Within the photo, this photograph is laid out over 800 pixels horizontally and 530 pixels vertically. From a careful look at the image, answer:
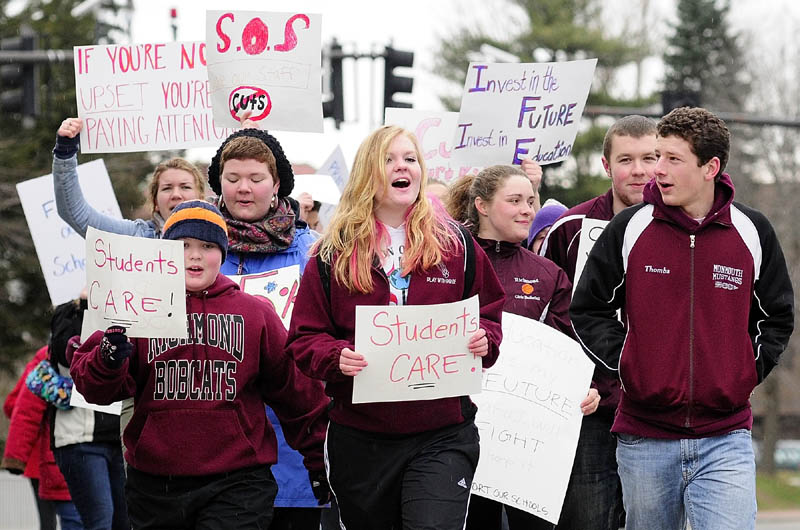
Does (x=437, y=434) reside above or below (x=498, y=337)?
below

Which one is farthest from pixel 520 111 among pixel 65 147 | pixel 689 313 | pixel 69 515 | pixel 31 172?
pixel 31 172

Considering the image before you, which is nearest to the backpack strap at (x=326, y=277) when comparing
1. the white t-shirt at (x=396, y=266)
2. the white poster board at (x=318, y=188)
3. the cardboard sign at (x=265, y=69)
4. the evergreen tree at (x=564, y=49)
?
the white t-shirt at (x=396, y=266)

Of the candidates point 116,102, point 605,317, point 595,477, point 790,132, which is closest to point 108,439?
point 116,102

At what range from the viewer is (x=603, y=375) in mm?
6820

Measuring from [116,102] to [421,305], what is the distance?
3.68 meters

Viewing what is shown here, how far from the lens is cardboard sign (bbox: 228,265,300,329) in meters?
6.40

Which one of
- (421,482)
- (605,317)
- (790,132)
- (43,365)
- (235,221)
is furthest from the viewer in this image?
(790,132)

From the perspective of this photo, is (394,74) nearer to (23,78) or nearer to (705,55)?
(23,78)

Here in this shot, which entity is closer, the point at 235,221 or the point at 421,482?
the point at 421,482

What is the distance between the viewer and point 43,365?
9.23 m

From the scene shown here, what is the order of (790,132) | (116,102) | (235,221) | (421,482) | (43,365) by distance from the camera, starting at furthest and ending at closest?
(790,132), (43,365), (116,102), (235,221), (421,482)

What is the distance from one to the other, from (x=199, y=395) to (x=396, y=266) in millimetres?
973

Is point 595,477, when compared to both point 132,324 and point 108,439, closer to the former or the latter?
point 132,324

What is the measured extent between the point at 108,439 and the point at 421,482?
401 centimetres
